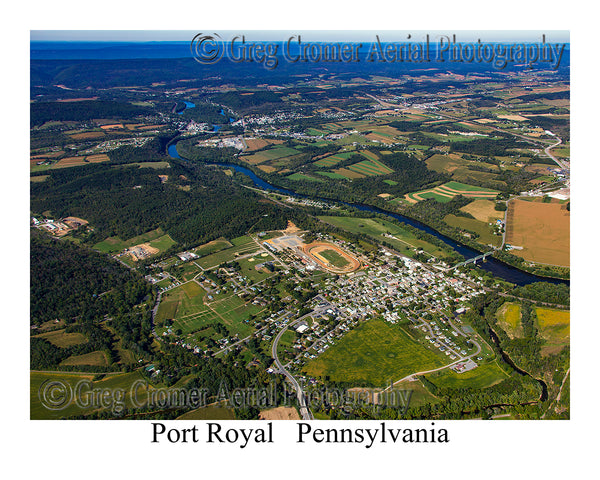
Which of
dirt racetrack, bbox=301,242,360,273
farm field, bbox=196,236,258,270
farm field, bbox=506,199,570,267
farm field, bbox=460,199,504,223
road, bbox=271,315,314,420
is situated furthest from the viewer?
farm field, bbox=460,199,504,223

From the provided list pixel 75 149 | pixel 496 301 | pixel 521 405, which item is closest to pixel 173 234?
pixel 496 301

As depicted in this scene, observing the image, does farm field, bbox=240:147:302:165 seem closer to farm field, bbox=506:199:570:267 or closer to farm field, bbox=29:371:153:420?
farm field, bbox=506:199:570:267

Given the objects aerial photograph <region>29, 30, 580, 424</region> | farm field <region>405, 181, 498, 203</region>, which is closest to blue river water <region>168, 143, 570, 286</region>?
aerial photograph <region>29, 30, 580, 424</region>

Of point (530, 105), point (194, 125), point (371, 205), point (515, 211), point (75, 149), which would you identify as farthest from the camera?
point (530, 105)

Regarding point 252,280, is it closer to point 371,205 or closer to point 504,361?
point 504,361

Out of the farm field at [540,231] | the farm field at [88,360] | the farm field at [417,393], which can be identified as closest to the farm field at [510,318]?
the farm field at [540,231]

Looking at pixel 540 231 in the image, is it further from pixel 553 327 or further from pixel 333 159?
pixel 333 159
